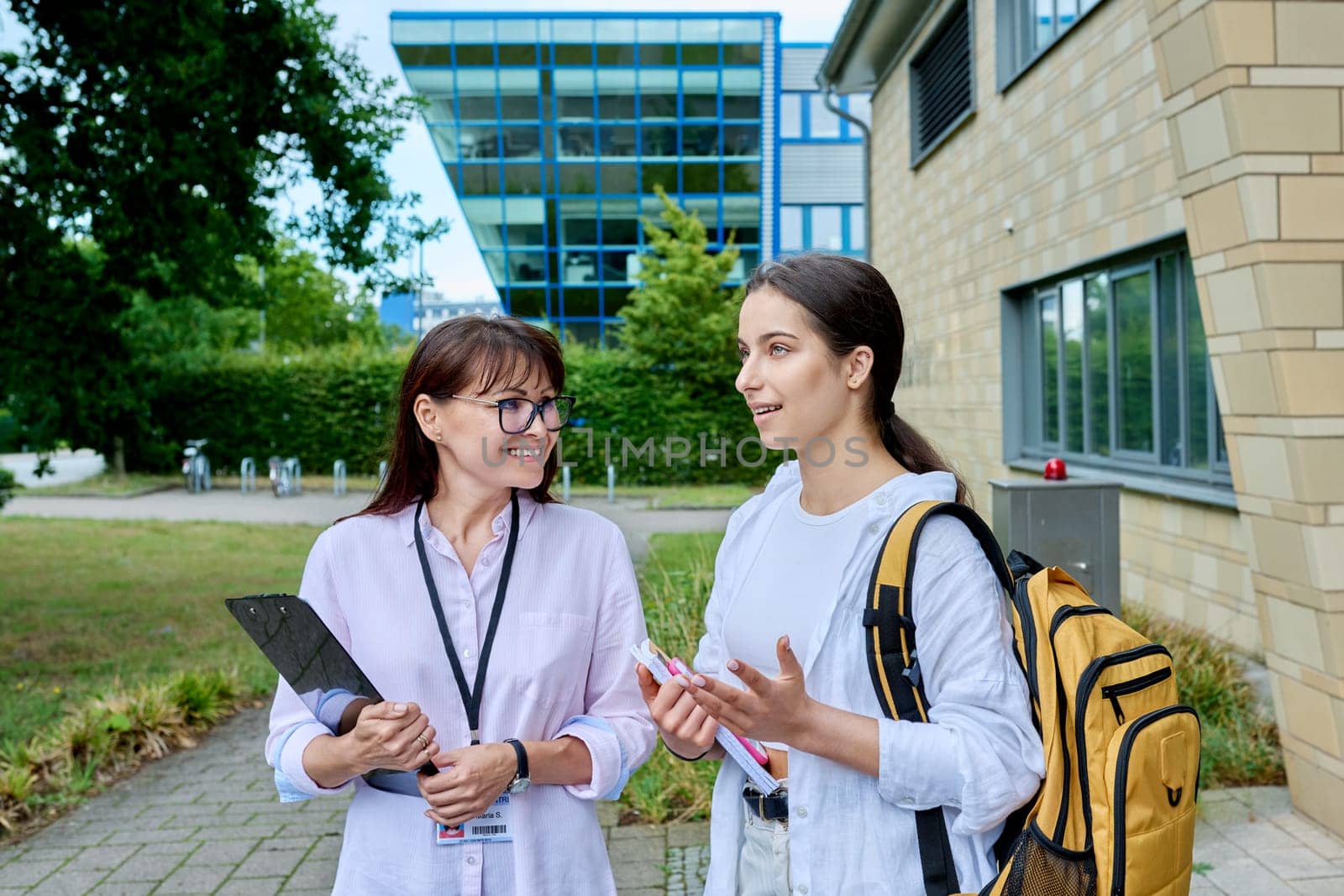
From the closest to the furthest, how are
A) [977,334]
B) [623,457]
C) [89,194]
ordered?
[89,194] < [977,334] < [623,457]

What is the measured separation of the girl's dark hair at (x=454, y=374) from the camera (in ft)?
7.22

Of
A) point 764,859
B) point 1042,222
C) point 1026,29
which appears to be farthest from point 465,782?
point 1026,29

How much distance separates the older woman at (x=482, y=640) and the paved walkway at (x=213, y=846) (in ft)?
7.16

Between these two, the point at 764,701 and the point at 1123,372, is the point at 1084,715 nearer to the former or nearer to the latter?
the point at 764,701

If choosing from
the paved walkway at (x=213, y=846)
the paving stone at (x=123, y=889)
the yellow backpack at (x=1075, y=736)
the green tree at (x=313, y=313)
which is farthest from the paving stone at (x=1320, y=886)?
the green tree at (x=313, y=313)

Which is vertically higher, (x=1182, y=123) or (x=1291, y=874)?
(x=1182, y=123)

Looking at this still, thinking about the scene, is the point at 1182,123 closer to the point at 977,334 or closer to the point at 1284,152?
the point at 1284,152

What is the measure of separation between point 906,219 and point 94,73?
927 cm

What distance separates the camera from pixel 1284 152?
4.20 m

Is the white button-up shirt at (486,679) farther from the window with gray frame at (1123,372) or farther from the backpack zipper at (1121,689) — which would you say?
the window with gray frame at (1123,372)

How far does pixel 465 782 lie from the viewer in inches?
77.6

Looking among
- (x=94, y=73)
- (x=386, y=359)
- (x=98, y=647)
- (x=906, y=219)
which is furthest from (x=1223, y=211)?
(x=386, y=359)

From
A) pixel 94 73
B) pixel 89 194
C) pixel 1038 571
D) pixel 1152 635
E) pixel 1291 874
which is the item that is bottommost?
pixel 1291 874

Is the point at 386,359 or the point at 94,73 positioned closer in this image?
the point at 94,73
